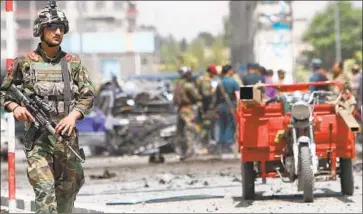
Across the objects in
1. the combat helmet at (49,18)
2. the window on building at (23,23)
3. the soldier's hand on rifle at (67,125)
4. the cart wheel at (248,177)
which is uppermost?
the window on building at (23,23)

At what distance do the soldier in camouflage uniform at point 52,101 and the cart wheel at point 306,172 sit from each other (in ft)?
13.3

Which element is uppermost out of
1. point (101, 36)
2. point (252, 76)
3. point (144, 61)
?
point (101, 36)

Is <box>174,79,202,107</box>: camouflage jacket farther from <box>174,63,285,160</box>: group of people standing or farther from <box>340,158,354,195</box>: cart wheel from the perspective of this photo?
<box>340,158,354,195</box>: cart wheel

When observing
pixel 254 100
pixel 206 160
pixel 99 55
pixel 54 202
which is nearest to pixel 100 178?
pixel 206 160

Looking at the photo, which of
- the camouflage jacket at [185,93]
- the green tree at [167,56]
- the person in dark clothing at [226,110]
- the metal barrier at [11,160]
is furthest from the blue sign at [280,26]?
the green tree at [167,56]

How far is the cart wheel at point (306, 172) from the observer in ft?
38.3

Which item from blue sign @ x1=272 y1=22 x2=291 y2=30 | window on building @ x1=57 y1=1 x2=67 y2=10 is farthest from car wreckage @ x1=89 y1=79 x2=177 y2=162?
blue sign @ x1=272 y1=22 x2=291 y2=30

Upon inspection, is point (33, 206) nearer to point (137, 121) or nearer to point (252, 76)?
point (252, 76)

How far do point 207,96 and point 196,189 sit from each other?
309 inches

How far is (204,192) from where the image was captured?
13930mm

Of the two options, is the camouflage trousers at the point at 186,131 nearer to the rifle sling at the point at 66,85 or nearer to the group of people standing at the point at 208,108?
the group of people standing at the point at 208,108

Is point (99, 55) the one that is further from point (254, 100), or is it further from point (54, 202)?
point (54, 202)

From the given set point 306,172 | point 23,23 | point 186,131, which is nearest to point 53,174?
point 306,172

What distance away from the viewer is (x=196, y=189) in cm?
1443
